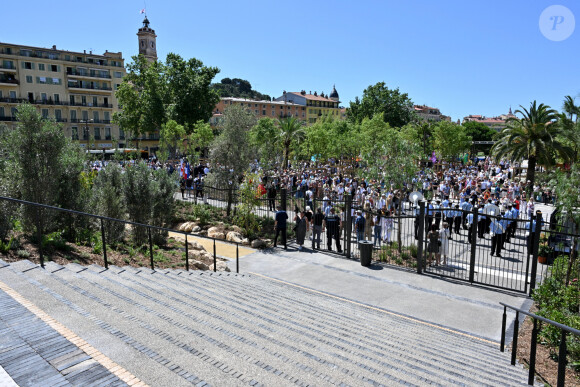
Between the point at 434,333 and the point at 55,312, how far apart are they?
6447 millimetres

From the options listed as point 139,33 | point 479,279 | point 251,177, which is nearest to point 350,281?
point 479,279

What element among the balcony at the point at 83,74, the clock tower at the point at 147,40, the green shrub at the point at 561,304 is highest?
the clock tower at the point at 147,40

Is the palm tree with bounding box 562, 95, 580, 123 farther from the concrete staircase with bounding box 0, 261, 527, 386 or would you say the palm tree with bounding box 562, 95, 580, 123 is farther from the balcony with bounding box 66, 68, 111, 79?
the balcony with bounding box 66, 68, 111, 79

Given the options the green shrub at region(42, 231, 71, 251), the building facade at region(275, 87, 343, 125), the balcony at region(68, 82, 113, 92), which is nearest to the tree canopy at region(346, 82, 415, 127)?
the building facade at region(275, 87, 343, 125)

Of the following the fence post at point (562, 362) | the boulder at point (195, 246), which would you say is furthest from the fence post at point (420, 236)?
the boulder at point (195, 246)

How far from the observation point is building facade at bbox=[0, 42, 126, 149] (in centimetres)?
5647

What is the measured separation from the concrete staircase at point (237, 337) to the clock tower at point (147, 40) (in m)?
88.3

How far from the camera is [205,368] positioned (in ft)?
13.0

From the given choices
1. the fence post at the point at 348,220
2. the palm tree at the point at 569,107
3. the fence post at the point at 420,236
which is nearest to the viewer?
the fence post at the point at 420,236

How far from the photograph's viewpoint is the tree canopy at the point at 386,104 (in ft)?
233

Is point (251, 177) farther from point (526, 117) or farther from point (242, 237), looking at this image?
point (526, 117)

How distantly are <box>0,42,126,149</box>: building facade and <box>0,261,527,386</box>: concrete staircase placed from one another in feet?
172

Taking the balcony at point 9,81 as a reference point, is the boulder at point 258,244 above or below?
below

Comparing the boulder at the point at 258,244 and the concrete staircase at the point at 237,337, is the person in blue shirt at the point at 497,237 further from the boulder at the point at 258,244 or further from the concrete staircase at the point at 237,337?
the boulder at the point at 258,244
